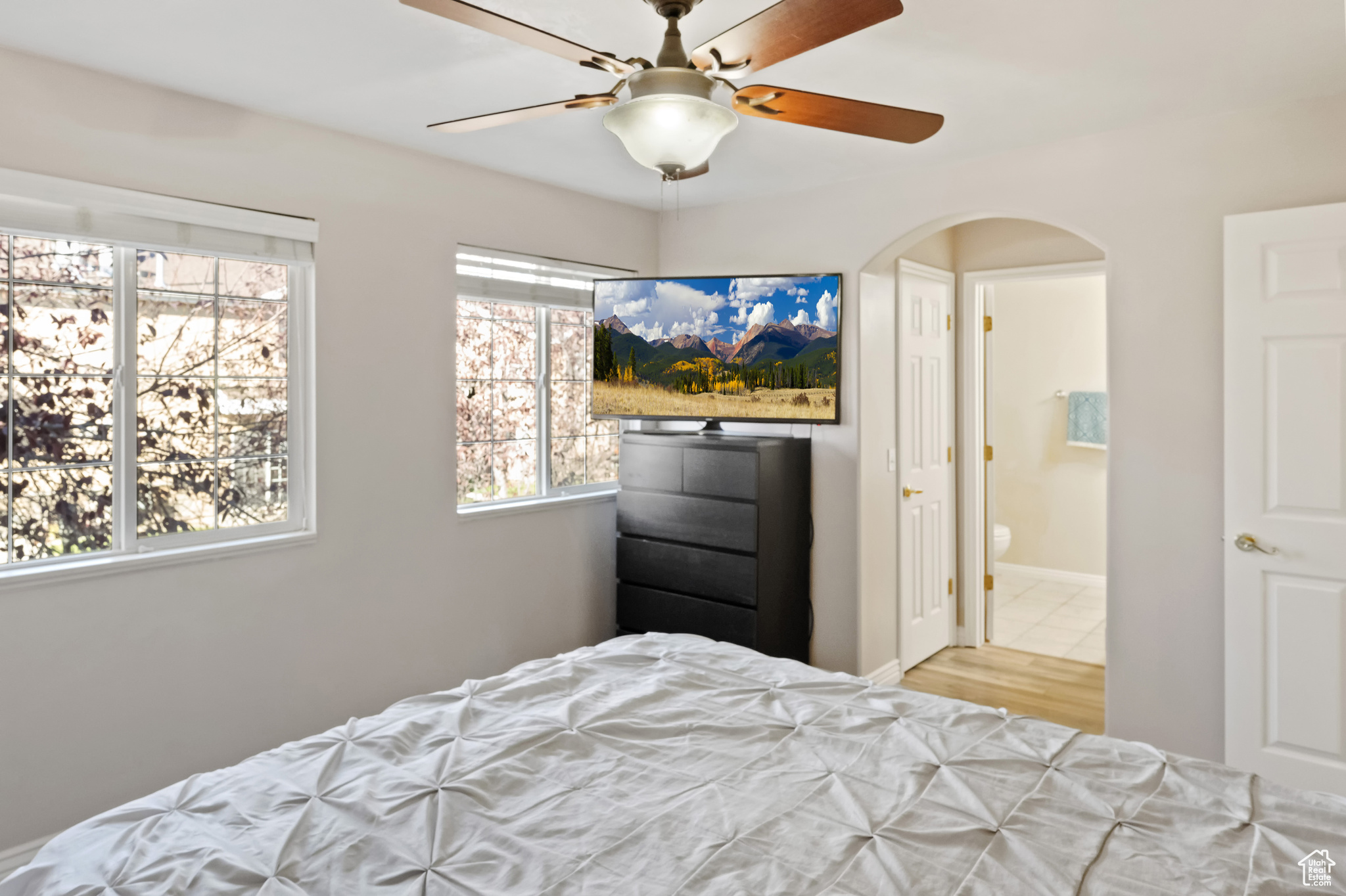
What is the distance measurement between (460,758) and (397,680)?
1770mm

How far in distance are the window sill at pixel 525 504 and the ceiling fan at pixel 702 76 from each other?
78.8 inches

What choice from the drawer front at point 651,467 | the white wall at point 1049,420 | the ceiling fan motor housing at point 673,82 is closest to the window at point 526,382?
the drawer front at point 651,467

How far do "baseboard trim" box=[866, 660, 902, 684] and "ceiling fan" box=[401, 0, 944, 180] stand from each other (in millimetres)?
2684

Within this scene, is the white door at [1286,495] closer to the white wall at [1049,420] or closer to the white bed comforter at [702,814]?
the white bed comforter at [702,814]

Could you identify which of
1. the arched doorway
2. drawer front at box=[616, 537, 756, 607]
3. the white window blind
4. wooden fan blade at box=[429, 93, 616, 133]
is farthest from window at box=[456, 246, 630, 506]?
wooden fan blade at box=[429, 93, 616, 133]

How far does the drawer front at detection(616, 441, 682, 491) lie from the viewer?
3703 mm

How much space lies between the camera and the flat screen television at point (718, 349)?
3641mm

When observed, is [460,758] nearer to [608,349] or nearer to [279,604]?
[279,604]

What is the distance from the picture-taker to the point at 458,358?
348cm

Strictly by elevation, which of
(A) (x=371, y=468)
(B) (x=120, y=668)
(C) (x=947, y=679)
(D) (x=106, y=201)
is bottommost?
(C) (x=947, y=679)

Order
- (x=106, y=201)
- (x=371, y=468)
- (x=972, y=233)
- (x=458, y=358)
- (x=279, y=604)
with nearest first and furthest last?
(x=106, y=201), (x=279, y=604), (x=371, y=468), (x=458, y=358), (x=972, y=233)

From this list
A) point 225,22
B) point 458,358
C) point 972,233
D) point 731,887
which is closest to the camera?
point 731,887

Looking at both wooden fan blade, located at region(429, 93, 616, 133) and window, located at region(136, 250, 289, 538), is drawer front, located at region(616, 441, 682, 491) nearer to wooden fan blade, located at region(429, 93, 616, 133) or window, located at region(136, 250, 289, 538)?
window, located at region(136, 250, 289, 538)

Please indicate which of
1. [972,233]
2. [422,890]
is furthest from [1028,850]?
[972,233]
